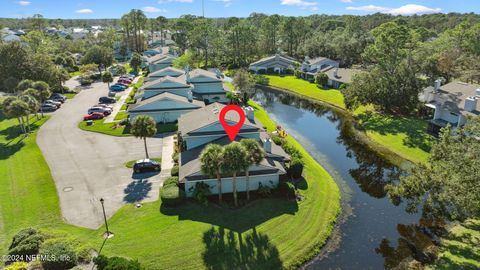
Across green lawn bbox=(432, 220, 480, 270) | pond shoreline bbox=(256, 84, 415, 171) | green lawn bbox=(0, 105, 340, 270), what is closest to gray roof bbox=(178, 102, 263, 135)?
green lawn bbox=(0, 105, 340, 270)

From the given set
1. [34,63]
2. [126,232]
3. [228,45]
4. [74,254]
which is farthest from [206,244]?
[228,45]

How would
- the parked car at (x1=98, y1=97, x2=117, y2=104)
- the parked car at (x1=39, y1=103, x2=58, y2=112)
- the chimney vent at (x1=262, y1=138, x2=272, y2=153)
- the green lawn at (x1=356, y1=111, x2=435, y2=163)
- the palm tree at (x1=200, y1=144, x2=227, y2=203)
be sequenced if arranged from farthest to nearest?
the parked car at (x1=98, y1=97, x2=117, y2=104)
the parked car at (x1=39, y1=103, x2=58, y2=112)
the green lawn at (x1=356, y1=111, x2=435, y2=163)
the chimney vent at (x1=262, y1=138, x2=272, y2=153)
the palm tree at (x1=200, y1=144, x2=227, y2=203)

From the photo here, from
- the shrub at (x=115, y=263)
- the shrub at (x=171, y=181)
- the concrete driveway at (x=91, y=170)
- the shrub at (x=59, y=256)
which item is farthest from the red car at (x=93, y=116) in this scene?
the shrub at (x=115, y=263)

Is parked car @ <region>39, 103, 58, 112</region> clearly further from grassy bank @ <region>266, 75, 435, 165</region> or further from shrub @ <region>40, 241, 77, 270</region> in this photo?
grassy bank @ <region>266, 75, 435, 165</region>

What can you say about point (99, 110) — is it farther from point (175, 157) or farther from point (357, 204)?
point (357, 204)

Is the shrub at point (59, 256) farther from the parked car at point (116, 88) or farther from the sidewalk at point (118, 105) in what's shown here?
the parked car at point (116, 88)

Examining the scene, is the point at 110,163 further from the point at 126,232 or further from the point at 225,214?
the point at 225,214
